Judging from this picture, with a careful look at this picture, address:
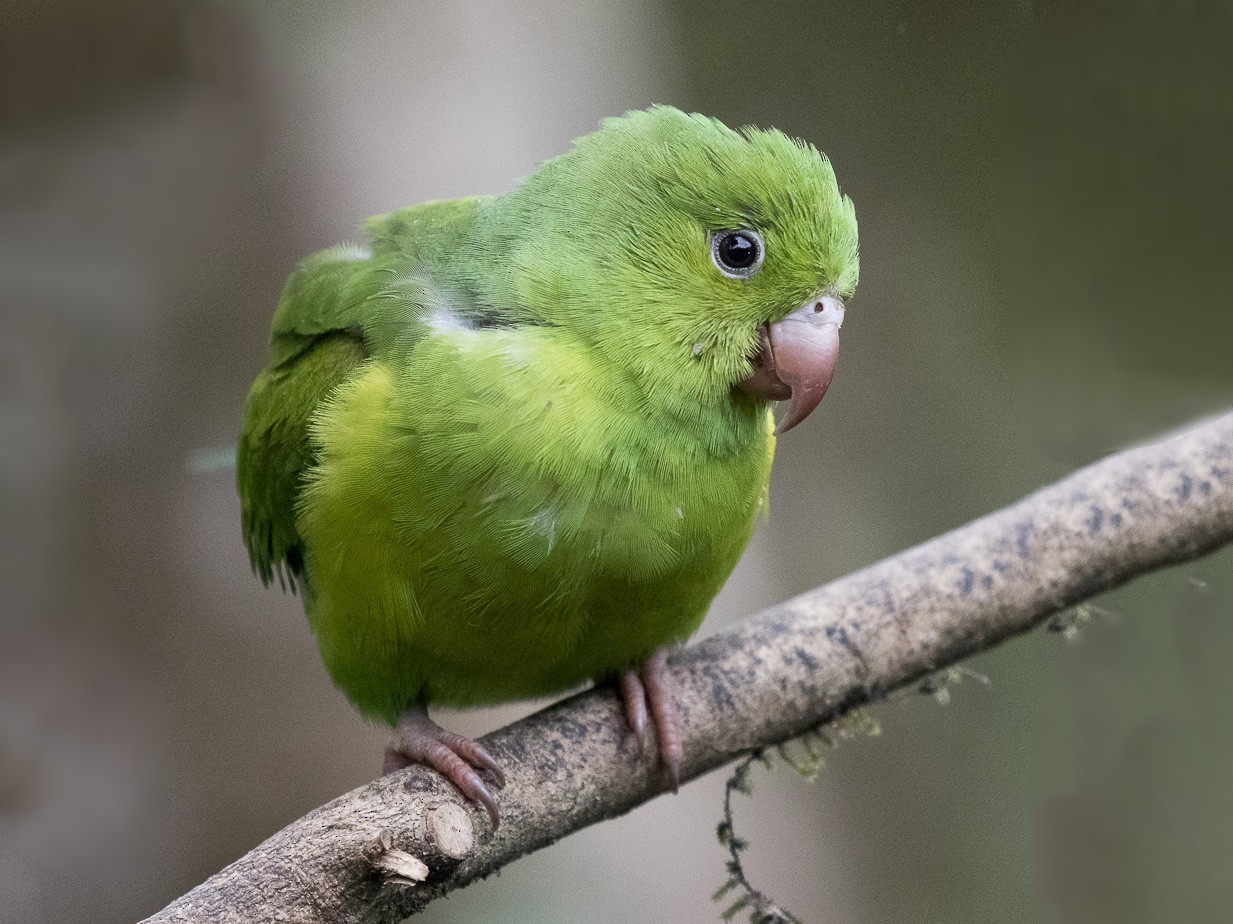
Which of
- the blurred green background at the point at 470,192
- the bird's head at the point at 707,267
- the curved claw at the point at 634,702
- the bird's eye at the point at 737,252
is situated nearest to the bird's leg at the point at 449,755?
the curved claw at the point at 634,702

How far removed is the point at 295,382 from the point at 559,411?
2.16 feet

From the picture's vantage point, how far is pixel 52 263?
3719mm

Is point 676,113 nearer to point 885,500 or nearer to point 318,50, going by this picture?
point 318,50

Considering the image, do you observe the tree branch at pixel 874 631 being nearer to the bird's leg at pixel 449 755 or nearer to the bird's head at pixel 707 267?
the bird's leg at pixel 449 755

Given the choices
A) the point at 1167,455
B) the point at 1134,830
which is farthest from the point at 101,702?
the point at 1134,830

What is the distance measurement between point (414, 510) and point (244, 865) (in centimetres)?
61

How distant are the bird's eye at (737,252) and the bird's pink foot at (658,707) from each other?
0.78m

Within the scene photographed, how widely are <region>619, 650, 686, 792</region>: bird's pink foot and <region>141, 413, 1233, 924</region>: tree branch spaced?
31mm

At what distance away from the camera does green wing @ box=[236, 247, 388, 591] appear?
2145mm

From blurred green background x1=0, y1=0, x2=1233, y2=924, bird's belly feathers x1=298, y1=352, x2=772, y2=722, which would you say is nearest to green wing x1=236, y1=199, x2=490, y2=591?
bird's belly feathers x1=298, y1=352, x2=772, y2=722

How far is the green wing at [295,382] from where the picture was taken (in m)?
2.14

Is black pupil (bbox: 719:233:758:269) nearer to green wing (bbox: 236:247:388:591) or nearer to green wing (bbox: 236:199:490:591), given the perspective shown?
green wing (bbox: 236:199:490:591)

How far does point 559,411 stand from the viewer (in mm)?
1854

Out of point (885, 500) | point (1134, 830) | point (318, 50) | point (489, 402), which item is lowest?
point (1134, 830)
